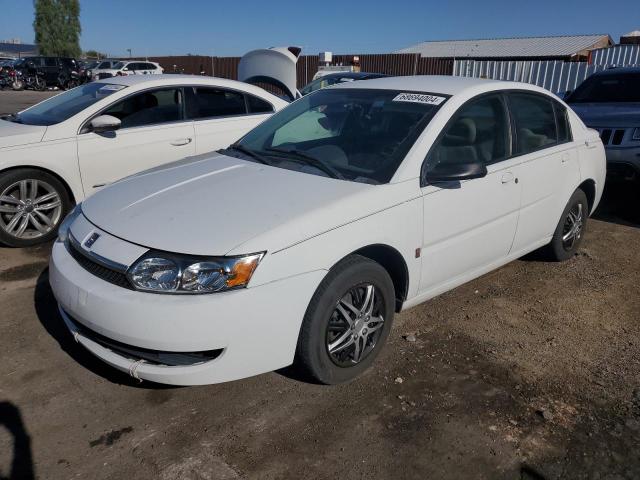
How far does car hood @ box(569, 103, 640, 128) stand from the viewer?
6320 mm

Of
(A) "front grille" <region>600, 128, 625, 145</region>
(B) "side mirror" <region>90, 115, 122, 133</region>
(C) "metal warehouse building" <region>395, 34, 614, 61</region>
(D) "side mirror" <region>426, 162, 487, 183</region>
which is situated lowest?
(A) "front grille" <region>600, 128, 625, 145</region>

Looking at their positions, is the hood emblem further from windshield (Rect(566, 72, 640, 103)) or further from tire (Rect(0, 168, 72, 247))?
windshield (Rect(566, 72, 640, 103))

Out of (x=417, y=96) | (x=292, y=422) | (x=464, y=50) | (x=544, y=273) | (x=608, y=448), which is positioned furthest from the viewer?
(x=464, y=50)

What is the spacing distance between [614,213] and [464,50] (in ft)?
124

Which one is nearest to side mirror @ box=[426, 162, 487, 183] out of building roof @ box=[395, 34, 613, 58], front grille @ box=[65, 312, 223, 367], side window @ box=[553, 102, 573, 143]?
front grille @ box=[65, 312, 223, 367]

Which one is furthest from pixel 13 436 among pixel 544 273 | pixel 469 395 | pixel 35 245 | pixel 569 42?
pixel 569 42

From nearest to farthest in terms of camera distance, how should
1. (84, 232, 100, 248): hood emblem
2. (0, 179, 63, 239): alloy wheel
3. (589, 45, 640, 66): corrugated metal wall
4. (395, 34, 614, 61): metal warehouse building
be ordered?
(84, 232, 100, 248): hood emblem
(0, 179, 63, 239): alloy wheel
(589, 45, 640, 66): corrugated metal wall
(395, 34, 614, 61): metal warehouse building

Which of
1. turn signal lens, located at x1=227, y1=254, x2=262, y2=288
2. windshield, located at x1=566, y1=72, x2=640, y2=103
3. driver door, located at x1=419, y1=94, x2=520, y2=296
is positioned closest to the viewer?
turn signal lens, located at x1=227, y1=254, x2=262, y2=288

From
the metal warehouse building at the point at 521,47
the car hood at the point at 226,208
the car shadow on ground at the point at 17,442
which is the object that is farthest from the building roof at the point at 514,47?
the car shadow on ground at the point at 17,442

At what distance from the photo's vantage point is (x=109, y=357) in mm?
2691

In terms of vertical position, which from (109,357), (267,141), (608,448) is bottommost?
(608,448)

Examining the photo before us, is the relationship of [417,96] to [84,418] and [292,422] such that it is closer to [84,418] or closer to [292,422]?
[292,422]

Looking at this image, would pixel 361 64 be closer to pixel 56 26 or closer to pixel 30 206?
pixel 30 206

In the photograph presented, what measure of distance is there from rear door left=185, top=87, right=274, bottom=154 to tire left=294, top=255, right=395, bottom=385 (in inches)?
133
